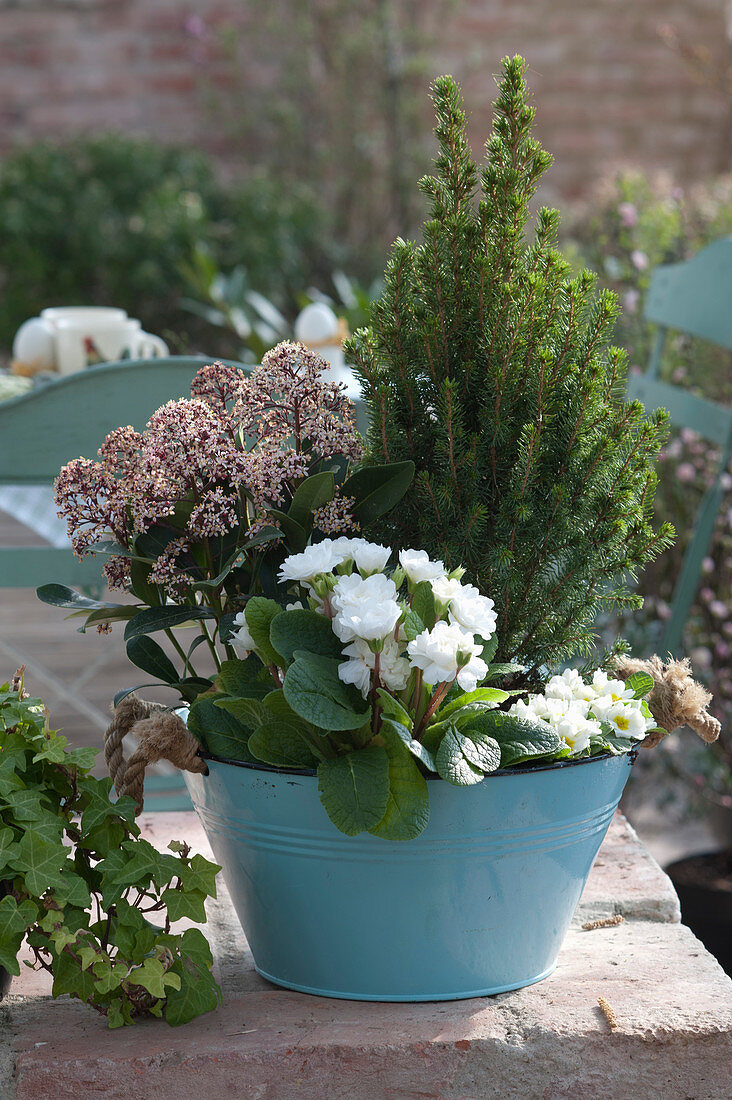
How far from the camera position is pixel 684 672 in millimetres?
1053

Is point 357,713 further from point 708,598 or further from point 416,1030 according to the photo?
point 708,598

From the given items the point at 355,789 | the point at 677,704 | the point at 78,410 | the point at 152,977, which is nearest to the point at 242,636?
the point at 355,789

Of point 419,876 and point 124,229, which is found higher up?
point 419,876

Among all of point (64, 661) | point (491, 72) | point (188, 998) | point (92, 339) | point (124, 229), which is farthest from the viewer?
point (491, 72)

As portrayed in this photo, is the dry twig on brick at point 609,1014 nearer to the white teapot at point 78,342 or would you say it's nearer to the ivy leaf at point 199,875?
the ivy leaf at point 199,875

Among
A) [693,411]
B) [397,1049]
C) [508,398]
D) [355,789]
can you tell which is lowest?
[397,1049]

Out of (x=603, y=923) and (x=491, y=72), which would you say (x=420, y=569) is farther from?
(x=491, y=72)

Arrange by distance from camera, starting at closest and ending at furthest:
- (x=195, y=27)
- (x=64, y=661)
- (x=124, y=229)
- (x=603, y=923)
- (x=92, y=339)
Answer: (x=603, y=923)
(x=92, y=339)
(x=64, y=661)
(x=124, y=229)
(x=195, y=27)

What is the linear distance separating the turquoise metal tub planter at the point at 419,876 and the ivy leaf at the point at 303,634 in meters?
0.10

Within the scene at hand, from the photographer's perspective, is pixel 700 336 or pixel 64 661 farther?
pixel 64 661

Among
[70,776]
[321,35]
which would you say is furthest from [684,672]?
[321,35]

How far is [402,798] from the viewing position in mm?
881

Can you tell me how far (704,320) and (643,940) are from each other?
47.0 inches

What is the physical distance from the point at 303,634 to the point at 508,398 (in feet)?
0.94
